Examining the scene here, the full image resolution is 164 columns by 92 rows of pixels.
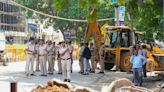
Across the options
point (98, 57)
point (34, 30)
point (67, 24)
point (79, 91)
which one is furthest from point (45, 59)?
point (34, 30)

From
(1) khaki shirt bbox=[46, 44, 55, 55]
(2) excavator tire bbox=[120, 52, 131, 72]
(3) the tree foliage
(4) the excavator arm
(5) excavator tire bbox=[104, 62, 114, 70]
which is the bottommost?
(5) excavator tire bbox=[104, 62, 114, 70]

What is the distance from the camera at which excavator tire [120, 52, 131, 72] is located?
26647mm

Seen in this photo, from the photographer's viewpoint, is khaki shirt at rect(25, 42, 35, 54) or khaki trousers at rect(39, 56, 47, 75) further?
khaki trousers at rect(39, 56, 47, 75)

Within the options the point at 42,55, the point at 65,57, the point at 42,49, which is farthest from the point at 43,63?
the point at 65,57

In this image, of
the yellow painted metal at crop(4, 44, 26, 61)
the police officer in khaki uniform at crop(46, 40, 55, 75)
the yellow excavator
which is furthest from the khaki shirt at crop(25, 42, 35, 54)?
the yellow painted metal at crop(4, 44, 26, 61)

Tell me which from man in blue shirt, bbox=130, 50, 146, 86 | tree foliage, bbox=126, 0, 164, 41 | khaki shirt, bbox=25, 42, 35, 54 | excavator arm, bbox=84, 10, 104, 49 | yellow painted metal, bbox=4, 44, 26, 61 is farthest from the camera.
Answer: yellow painted metal, bbox=4, 44, 26, 61

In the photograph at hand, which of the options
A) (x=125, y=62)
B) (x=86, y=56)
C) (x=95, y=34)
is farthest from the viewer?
(x=95, y=34)

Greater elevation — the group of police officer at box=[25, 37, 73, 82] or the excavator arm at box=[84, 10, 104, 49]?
the excavator arm at box=[84, 10, 104, 49]

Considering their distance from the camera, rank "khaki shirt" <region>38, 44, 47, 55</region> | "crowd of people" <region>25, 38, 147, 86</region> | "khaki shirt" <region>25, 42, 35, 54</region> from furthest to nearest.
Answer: "khaki shirt" <region>38, 44, 47, 55</region> < "khaki shirt" <region>25, 42, 35, 54</region> < "crowd of people" <region>25, 38, 147, 86</region>

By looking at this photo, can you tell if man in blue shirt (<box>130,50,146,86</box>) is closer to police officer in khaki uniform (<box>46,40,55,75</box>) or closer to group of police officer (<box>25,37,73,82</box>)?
group of police officer (<box>25,37,73,82</box>)

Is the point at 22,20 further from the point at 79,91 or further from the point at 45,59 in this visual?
the point at 79,91

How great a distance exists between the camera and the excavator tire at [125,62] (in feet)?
87.4

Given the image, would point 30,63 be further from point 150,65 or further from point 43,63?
point 150,65

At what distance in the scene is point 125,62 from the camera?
88.3ft
